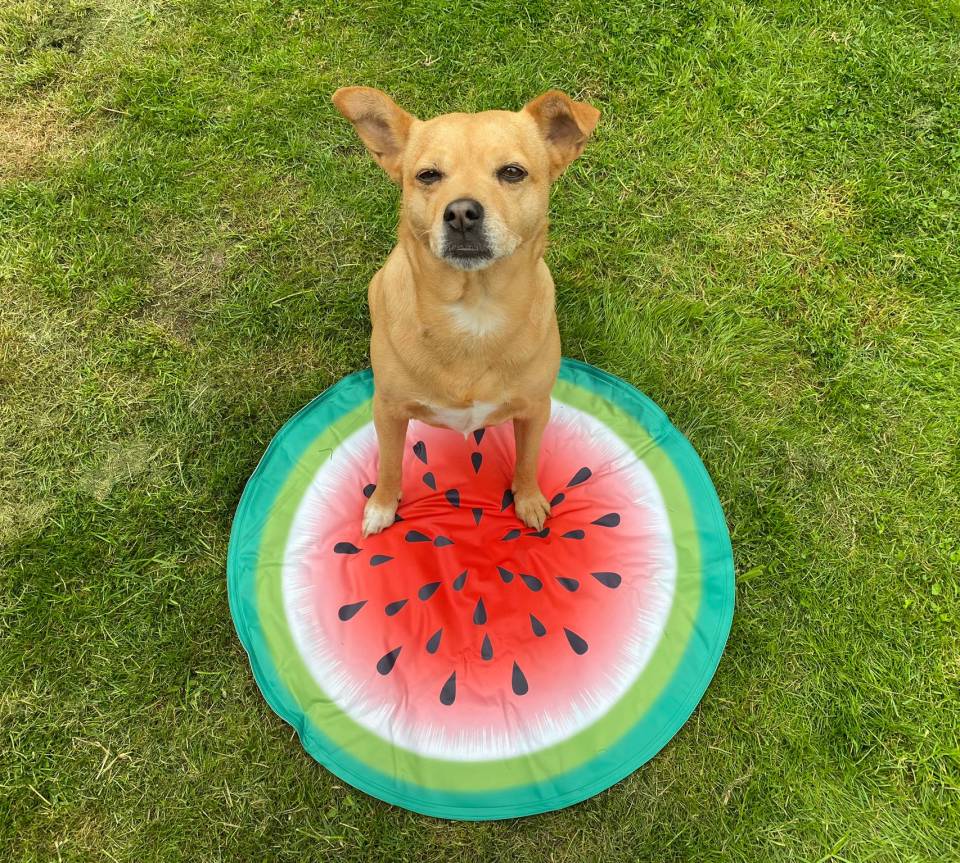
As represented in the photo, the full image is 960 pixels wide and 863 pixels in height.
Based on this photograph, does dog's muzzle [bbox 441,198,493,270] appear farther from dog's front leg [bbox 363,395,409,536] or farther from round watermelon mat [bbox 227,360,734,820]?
round watermelon mat [bbox 227,360,734,820]

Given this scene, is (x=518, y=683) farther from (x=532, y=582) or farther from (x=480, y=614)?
(x=532, y=582)

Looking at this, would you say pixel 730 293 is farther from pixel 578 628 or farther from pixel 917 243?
pixel 578 628

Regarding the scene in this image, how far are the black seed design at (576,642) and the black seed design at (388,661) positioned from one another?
890 millimetres

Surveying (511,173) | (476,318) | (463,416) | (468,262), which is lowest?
(463,416)

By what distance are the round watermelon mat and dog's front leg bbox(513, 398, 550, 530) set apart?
89 millimetres

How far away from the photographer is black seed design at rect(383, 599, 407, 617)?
346 cm

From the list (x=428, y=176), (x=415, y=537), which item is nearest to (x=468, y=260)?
(x=428, y=176)

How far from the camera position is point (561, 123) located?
275 cm

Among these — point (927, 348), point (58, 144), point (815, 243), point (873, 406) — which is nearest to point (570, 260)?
point (815, 243)

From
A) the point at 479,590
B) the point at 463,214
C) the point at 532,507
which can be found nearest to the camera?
the point at 463,214

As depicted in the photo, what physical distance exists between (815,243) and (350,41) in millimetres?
3800

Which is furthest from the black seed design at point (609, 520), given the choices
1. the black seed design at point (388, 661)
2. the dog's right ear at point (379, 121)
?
the dog's right ear at point (379, 121)

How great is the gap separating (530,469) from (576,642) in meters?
0.95

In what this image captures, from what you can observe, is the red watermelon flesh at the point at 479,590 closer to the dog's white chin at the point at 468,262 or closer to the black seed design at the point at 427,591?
the black seed design at the point at 427,591
